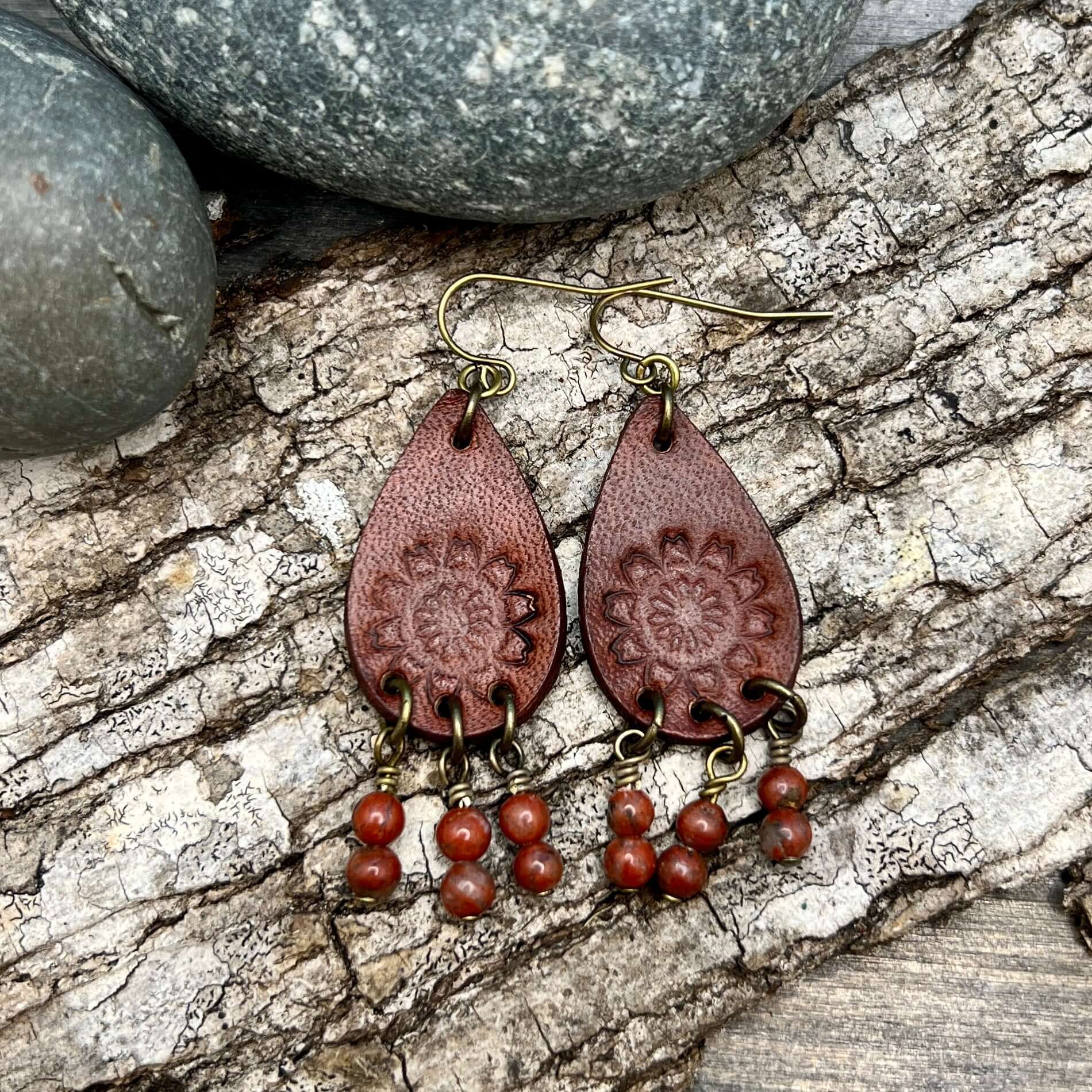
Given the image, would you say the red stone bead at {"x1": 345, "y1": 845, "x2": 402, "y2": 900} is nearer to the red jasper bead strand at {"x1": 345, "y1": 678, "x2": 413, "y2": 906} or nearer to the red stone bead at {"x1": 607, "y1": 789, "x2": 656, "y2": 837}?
the red jasper bead strand at {"x1": 345, "y1": 678, "x2": 413, "y2": 906}

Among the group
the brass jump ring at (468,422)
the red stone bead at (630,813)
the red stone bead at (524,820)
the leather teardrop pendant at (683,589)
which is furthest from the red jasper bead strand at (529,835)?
the brass jump ring at (468,422)

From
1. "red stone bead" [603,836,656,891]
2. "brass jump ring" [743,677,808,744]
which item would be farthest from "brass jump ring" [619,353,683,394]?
"red stone bead" [603,836,656,891]

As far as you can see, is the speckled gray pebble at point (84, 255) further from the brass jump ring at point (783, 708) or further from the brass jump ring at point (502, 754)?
the brass jump ring at point (783, 708)

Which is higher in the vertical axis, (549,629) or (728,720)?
(549,629)

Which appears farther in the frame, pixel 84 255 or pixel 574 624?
pixel 574 624

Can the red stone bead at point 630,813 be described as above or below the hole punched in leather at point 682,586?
below

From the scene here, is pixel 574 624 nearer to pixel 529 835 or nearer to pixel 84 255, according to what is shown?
pixel 529 835

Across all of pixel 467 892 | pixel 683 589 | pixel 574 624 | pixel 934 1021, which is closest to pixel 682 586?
pixel 683 589
